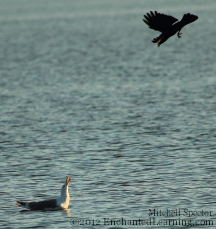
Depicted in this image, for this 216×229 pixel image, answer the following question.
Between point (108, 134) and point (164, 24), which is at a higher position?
point (164, 24)

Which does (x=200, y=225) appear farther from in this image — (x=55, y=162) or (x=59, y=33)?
(x=59, y=33)

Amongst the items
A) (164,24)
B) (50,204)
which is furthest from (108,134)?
(164,24)

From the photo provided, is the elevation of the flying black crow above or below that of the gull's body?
above

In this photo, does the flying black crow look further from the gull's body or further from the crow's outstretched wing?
the gull's body

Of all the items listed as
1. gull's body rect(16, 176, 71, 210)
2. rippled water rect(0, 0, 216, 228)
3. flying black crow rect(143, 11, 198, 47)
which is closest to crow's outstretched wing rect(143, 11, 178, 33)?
flying black crow rect(143, 11, 198, 47)

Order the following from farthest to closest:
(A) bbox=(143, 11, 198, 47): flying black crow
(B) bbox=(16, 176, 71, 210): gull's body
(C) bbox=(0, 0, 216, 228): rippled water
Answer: (C) bbox=(0, 0, 216, 228): rippled water, (B) bbox=(16, 176, 71, 210): gull's body, (A) bbox=(143, 11, 198, 47): flying black crow

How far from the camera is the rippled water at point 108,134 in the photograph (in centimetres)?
1717

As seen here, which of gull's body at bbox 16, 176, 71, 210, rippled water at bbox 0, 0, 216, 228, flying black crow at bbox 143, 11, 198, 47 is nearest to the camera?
flying black crow at bbox 143, 11, 198, 47

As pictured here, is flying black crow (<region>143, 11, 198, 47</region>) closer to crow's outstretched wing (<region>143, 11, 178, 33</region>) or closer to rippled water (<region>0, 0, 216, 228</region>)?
crow's outstretched wing (<region>143, 11, 178, 33</region>)

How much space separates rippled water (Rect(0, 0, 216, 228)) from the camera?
676 inches

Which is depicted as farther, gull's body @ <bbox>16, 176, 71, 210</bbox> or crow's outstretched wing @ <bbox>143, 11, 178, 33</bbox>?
gull's body @ <bbox>16, 176, 71, 210</bbox>

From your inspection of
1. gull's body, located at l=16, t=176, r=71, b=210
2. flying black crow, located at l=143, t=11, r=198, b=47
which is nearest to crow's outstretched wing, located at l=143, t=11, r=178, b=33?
flying black crow, located at l=143, t=11, r=198, b=47

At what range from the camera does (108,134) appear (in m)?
26.5

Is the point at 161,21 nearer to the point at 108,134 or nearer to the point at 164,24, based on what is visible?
the point at 164,24
